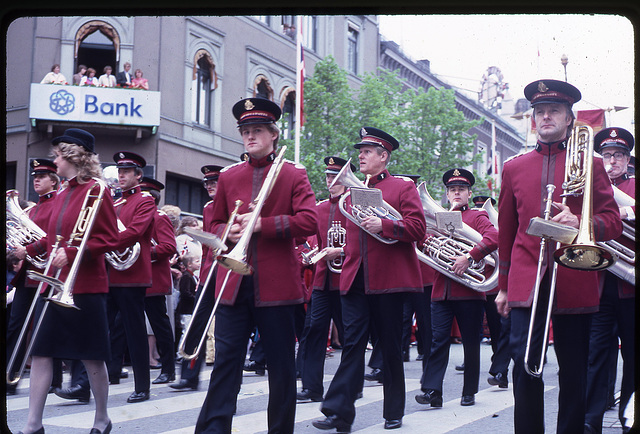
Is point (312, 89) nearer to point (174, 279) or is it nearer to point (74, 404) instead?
point (174, 279)

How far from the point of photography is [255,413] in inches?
286

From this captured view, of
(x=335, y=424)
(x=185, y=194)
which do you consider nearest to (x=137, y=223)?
(x=335, y=424)

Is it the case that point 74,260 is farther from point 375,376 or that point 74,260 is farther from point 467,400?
point 375,376

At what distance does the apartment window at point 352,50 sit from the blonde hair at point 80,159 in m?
27.3

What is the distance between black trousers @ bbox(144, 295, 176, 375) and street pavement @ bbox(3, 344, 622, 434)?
27 centimetres

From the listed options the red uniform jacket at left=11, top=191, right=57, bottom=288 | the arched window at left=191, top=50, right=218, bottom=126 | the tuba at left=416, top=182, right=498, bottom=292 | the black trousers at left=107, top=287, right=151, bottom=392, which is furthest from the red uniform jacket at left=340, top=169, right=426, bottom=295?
the arched window at left=191, top=50, right=218, bottom=126

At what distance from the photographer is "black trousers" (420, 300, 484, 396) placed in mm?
7957

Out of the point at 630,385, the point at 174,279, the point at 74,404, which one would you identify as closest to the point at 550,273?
the point at 630,385

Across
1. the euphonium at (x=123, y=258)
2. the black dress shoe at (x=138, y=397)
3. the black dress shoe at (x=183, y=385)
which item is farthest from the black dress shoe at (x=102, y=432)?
the black dress shoe at (x=183, y=385)

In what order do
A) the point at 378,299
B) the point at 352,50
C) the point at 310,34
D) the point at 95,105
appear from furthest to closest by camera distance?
the point at 352,50
the point at 310,34
the point at 95,105
the point at 378,299

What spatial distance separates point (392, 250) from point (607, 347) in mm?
1866

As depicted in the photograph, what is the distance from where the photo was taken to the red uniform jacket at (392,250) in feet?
21.7

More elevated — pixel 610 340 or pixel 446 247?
pixel 446 247

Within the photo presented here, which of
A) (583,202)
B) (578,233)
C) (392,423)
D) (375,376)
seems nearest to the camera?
(578,233)
